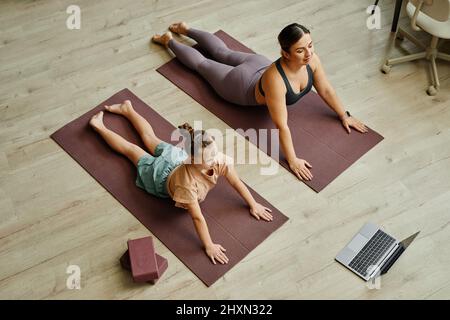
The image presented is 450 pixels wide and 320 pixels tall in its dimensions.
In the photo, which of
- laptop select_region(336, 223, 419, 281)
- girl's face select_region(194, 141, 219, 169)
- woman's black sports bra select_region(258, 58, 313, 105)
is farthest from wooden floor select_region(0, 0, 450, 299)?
girl's face select_region(194, 141, 219, 169)

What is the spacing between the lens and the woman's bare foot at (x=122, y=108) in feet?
9.59

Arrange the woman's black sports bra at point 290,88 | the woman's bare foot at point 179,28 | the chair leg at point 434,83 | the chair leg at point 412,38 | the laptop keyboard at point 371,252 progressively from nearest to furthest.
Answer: the laptop keyboard at point 371,252 < the woman's black sports bra at point 290,88 < the chair leg at point 434,83 < the chair leg at point 412,38 < the woman's bare foot at point 179,28

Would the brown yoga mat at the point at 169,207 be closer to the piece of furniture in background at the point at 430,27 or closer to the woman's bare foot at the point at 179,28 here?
the woman's bare foot at the point at 179,28

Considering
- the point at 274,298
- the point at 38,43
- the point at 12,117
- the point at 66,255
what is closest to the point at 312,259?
the point at 274,298

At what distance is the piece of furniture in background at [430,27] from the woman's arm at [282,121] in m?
0.81

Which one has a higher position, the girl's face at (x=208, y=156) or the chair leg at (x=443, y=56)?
the girl's face at (x=208, y=156)

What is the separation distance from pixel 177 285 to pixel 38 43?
6.04 ft

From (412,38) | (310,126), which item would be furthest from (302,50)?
(412,38)

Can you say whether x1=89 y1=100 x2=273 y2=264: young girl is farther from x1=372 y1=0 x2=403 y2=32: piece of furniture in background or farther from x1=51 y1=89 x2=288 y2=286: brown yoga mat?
x1=372 y1=0 x2=403 y2=32: piece of furniture in background

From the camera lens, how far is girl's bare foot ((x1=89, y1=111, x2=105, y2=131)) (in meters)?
2.86

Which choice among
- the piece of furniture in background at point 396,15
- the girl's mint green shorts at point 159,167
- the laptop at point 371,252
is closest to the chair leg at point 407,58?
the piece of furniture in background at point 396,15

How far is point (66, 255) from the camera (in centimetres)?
248

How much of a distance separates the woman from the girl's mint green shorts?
50cm
